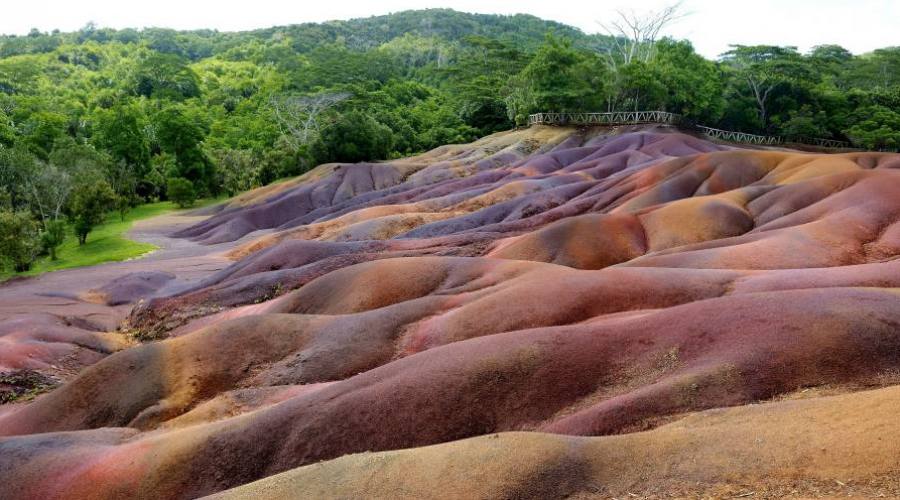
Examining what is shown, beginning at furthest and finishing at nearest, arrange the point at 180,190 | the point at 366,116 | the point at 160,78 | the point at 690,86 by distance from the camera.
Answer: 1. the point at 160,78
2. the point at 366,116
3. the point at 180,190
4. the point at 690,86

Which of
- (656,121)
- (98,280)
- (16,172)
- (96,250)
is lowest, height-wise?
(96,250)

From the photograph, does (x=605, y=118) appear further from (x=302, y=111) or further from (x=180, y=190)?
(x=180, y=190)

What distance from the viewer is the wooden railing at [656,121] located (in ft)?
248

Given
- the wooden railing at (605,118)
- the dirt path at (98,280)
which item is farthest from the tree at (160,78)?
the wooden railing at (605,118)

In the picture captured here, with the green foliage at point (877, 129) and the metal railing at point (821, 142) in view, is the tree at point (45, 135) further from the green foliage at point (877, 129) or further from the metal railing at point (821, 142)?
the green foliage at point (877, 129)

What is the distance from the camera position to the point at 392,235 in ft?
155

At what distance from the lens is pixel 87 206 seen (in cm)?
5941

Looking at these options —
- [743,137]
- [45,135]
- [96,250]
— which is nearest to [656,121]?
[743,137]

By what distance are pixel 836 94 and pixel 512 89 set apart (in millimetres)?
35475

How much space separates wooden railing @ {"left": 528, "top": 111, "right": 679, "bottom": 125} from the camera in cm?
7688

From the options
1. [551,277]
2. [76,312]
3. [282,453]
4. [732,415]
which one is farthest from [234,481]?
[76,312]

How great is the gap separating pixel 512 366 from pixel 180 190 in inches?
2855

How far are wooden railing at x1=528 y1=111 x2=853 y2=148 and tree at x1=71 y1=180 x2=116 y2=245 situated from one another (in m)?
45.5

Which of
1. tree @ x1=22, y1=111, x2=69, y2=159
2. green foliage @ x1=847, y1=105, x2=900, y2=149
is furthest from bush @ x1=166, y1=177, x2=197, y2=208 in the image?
green foliage @ x1=847, y1=105, x2=900, y2=149
